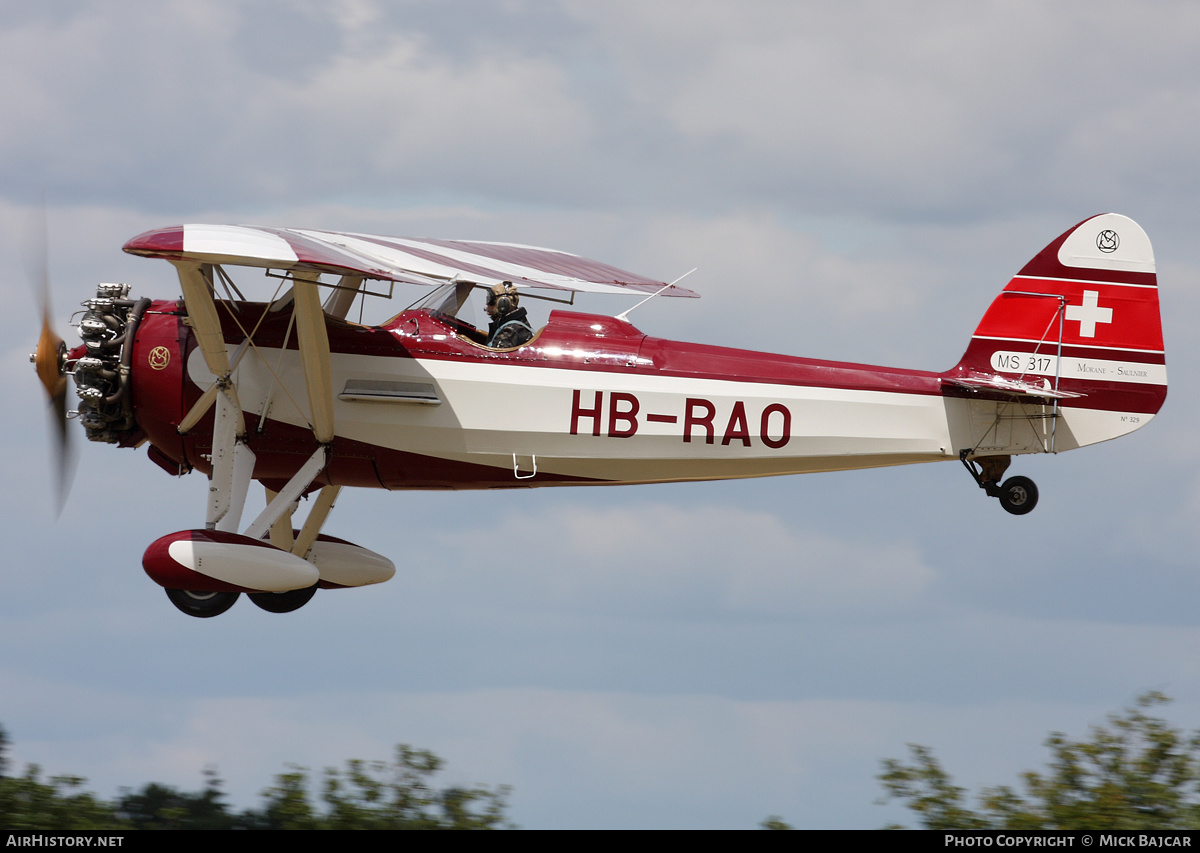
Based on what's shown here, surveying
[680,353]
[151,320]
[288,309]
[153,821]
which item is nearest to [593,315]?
[680,353]

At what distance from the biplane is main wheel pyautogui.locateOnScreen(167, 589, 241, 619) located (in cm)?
1

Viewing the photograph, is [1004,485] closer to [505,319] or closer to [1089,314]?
[1089,314]

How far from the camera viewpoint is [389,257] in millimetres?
11383

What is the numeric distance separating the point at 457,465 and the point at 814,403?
116 inches

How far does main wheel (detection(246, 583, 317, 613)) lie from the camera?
12789 millimetres

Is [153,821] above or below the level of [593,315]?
below

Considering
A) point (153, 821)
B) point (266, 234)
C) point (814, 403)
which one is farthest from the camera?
point (153, 821)

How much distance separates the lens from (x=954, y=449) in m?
11.3

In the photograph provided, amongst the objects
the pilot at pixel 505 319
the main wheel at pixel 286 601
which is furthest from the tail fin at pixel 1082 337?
the main wheel at pixel 286 601

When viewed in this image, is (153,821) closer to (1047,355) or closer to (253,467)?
(253,467)

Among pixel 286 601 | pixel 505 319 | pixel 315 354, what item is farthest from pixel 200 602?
pixel 505 319

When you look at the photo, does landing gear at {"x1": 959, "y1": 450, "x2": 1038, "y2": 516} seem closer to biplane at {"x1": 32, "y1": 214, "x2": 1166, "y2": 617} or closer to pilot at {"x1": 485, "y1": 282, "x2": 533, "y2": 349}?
biplane at {"x1": 32, "y1": 214, "x2": 1166, "y2": 617}

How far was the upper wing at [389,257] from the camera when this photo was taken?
9.92m

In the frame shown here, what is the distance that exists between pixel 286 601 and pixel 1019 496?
21.3ft
